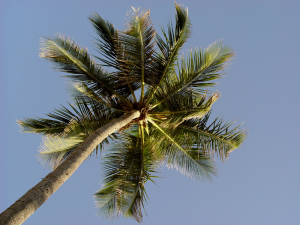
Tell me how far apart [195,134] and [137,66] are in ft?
8.79

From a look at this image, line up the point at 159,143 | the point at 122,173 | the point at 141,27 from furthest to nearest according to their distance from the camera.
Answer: the point at 159,143 → the point at 122,173 → the point at 141,27

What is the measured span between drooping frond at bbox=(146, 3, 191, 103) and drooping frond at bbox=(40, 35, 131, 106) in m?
1.43

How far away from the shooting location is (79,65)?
6.72 metres

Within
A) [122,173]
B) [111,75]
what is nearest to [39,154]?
[122,173]

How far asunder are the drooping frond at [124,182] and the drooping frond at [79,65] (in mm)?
1716

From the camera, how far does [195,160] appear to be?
24.1ft

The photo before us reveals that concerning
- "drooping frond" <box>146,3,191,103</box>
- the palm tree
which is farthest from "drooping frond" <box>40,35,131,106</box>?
"drooping frond" <box>146,3,191,103</box>

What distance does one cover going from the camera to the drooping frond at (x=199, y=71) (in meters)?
6.61

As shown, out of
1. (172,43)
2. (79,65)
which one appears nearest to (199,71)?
(172,43)

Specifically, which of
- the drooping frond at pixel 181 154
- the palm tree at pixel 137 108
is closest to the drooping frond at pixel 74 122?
the palm tree at pixel 137 108

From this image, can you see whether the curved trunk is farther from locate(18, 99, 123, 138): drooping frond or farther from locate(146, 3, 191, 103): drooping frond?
locate(146, 3, 191, 103): drooping frond

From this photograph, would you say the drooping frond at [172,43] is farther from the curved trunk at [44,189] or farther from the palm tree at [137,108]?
the curved trunk at [44,189]

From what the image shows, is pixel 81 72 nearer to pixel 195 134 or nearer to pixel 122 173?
pixel 122 173

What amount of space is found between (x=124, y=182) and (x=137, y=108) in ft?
7.33
